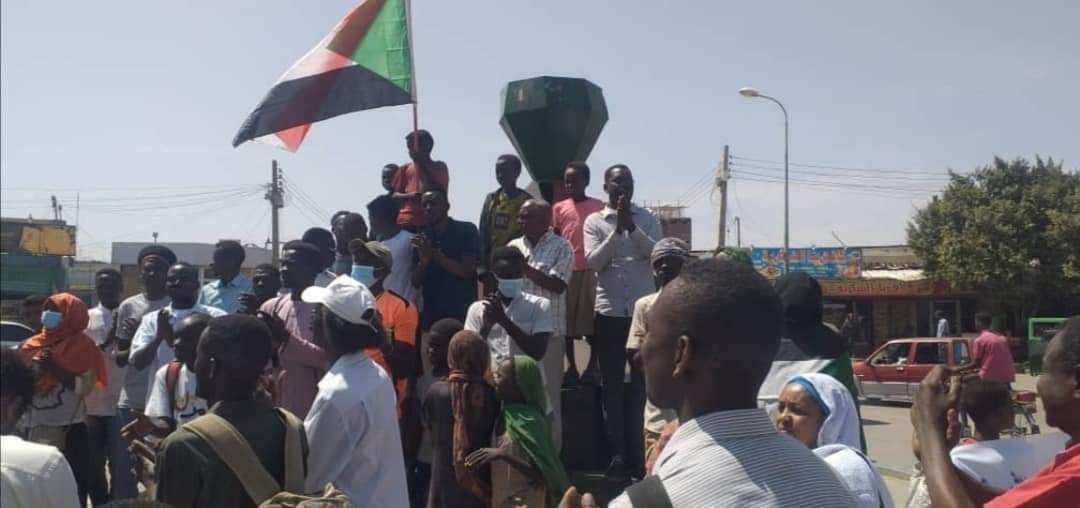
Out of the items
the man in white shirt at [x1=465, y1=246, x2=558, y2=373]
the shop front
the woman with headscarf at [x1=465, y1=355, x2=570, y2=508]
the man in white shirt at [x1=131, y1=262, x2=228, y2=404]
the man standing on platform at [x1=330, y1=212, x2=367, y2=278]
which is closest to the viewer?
the woman with headscarf at [x1=465, y1=355, x2=570, y2=508]

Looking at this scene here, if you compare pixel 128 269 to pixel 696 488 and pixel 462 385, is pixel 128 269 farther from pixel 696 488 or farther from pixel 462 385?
pixel 696 488

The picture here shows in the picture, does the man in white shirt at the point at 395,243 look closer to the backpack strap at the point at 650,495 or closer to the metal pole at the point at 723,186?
the backpack strap at the point at 650,495

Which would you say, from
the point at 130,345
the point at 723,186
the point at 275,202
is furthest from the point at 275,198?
the point at 130,345

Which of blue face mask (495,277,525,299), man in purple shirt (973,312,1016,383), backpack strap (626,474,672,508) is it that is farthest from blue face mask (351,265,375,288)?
man in purple shirt (973,312,1016,383)

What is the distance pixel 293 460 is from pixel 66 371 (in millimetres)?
2724

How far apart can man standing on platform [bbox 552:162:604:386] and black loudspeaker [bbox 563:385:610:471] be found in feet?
0.44

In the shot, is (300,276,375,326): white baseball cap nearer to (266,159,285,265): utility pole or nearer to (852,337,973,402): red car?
(852,337,973,402): red car

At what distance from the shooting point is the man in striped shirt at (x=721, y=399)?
1556mm

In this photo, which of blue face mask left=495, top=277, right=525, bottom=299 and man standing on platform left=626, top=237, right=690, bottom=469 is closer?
man standing on platform left=626, top=237, right=690, bottom=469

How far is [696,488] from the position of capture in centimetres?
154

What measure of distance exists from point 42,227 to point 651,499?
128 centimetres

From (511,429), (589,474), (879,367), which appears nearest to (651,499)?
(511,429)

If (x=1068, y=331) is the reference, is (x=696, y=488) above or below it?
below

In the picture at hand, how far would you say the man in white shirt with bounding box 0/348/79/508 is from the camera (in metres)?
1.76
